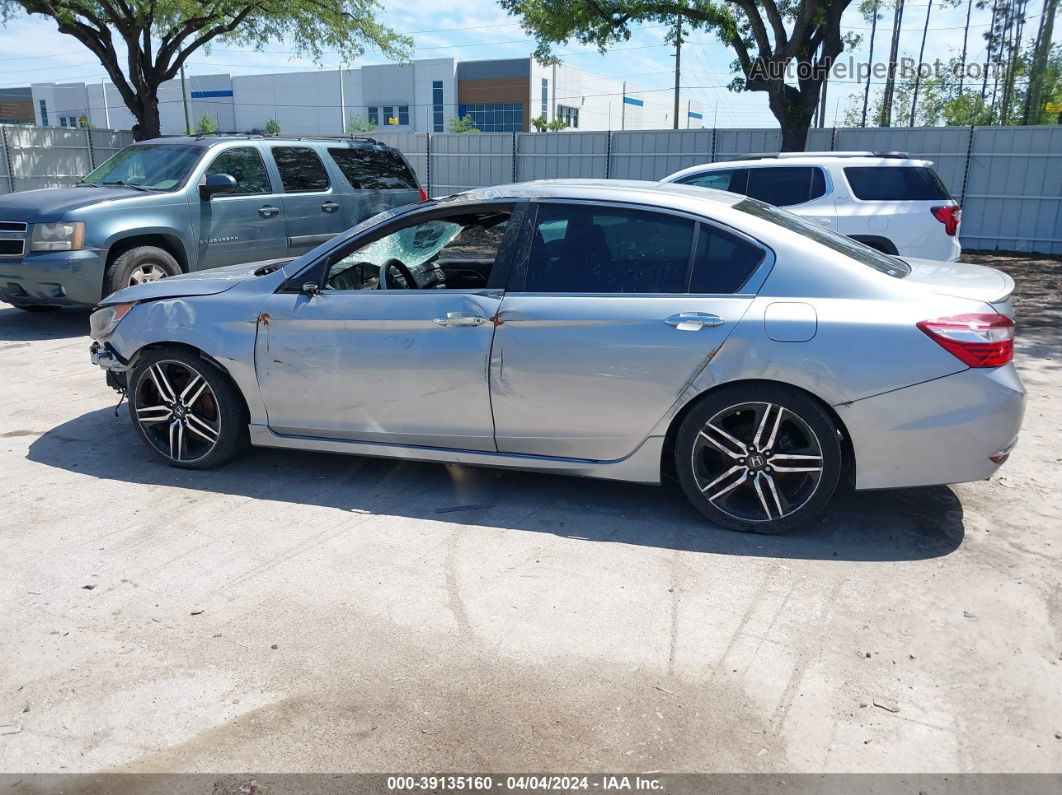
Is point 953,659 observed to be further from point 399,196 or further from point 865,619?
point 399,196

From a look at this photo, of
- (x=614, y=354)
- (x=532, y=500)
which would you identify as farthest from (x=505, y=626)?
(x=614, y=354)

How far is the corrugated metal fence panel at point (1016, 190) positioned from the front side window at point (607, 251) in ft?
51.5

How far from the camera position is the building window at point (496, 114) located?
232 ft

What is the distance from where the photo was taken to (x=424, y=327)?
14.7 feet

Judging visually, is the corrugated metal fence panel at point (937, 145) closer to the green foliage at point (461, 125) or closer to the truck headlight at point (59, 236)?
the truck headlight at point (59, 236)

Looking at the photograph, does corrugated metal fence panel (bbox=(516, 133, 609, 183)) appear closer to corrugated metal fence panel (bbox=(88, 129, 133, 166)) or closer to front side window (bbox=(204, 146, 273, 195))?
corrugated metal fence panel (bbox=(88, 129, 133, 166))

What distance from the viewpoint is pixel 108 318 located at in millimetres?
5258

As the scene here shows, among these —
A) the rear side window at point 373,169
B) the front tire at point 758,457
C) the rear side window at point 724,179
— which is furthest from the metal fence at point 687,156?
the front tire at point 758,457

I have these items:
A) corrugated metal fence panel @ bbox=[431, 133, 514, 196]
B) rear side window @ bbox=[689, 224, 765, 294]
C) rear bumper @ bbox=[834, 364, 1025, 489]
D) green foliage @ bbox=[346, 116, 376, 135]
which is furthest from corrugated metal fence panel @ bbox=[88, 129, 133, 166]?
green foliage @ bbox=[346, 116, 376, 135]

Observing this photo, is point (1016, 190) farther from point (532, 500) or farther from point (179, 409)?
point (179, 409)

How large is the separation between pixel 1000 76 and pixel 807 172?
27875 mm

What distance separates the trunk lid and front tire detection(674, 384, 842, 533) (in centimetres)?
84

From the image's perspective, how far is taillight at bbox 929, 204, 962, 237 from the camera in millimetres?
9609

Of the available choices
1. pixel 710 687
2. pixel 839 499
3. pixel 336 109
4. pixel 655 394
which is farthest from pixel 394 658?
pixel 336 109
